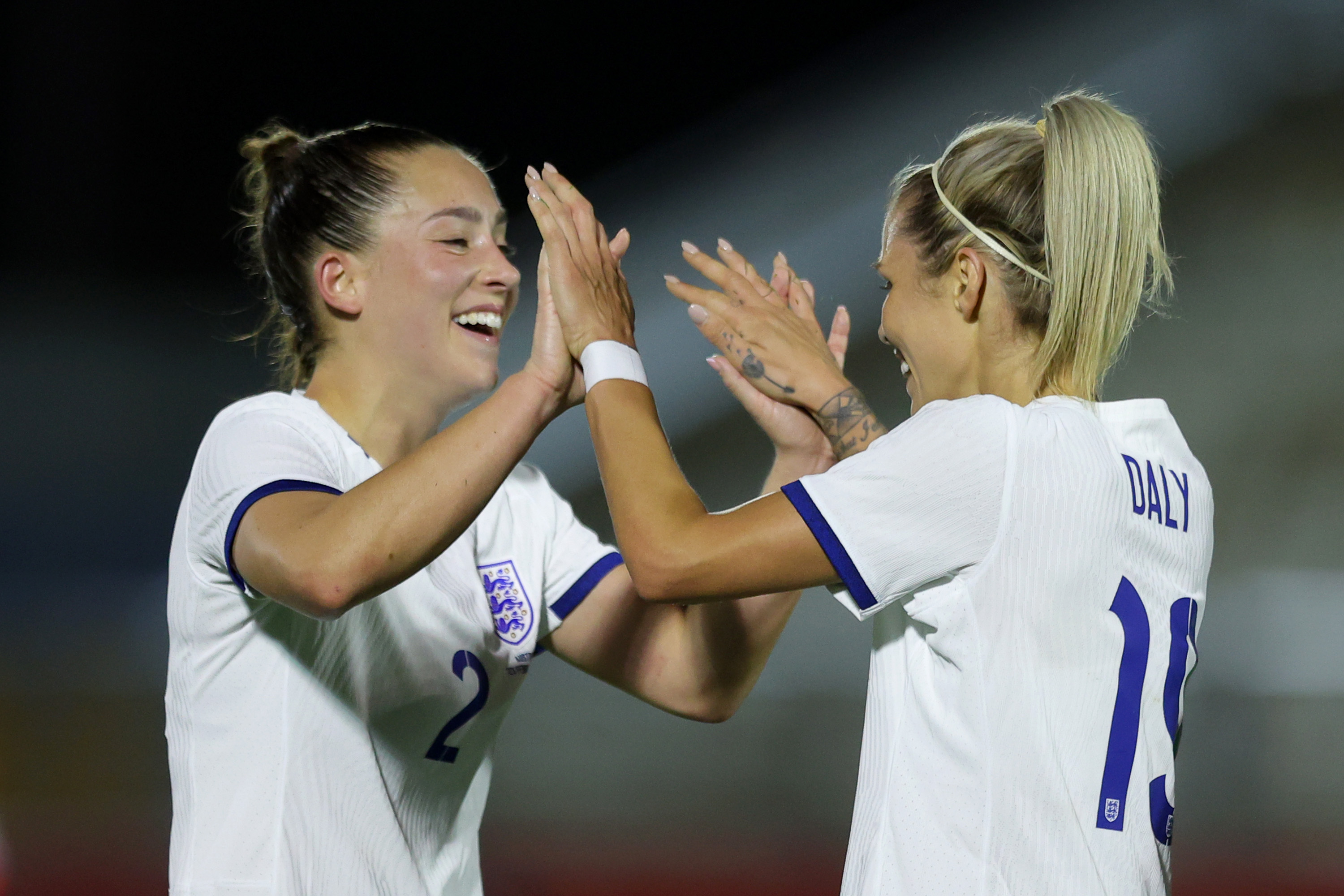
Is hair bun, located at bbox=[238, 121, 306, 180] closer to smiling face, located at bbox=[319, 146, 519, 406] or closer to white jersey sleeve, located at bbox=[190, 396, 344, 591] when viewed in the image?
smiling face, located at bbox=[319, 146, 519, 406]

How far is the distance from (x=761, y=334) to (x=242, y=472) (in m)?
0.58

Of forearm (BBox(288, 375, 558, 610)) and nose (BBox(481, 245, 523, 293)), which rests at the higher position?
nose (BBox(481, 245, 523, 293))

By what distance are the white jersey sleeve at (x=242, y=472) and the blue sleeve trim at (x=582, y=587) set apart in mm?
395

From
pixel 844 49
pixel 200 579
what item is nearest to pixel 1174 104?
pixel 844 49

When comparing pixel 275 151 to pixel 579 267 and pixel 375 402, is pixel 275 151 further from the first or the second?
pixel 579 267

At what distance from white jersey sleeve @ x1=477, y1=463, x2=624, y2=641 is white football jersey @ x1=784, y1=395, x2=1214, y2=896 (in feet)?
1.77

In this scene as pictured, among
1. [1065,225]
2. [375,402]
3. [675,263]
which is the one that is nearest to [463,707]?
[375,402]

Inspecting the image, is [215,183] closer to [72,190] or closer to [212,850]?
[72,190]

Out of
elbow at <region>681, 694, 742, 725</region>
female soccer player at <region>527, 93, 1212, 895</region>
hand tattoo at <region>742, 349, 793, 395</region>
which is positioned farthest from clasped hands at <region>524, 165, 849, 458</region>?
elbow at <region>681, 694, 742, 725</region>

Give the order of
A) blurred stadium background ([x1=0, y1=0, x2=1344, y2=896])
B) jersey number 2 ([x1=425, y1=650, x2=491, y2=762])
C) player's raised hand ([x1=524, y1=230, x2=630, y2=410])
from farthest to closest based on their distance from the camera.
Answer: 1. blurred stadium background ([x1=0, y1=0, x2=1344, y2=896])
2. jersey number 2 ([x1=425, y1=650, x2=491, y2=762])
3. player's raised hand ([x1=524, y1=230, x2=630, y2=410])

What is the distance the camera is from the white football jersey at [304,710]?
1200 millimetres

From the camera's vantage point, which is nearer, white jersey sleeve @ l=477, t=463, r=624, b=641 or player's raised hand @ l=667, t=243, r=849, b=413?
player's raised hand @ l=667, t=243, r=849, b=413

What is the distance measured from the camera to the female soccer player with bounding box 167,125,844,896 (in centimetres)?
115

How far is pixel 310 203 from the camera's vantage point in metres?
1.55
